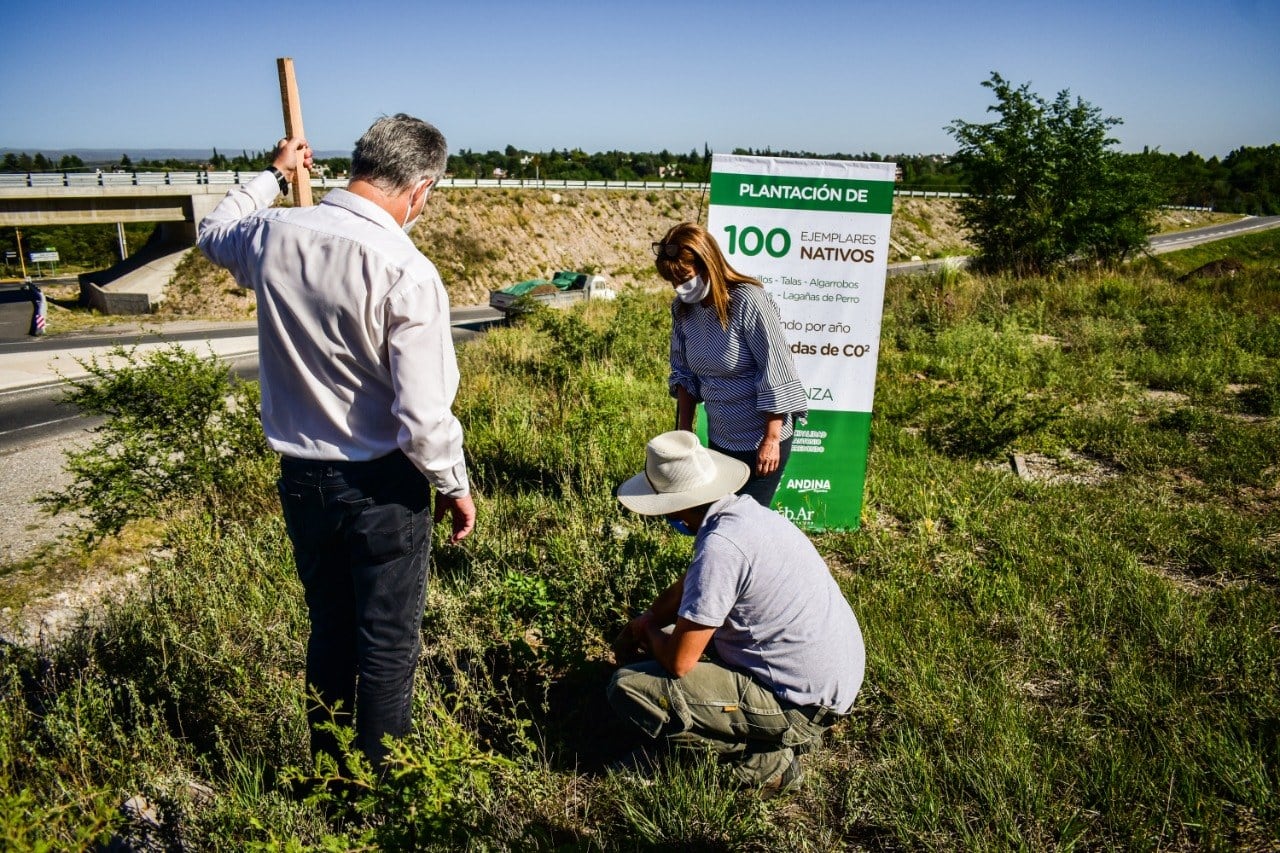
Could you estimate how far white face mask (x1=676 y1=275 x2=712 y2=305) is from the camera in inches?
141

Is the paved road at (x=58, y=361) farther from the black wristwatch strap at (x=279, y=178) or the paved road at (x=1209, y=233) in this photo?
the paved road at (x=1209, y=233)

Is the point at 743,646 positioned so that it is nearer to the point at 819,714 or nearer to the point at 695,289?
the point at 819,714

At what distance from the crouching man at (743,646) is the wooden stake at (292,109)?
1661 mm

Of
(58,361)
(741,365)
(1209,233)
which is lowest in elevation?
(58,361)

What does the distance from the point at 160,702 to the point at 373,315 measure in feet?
5.91

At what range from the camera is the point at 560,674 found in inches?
128

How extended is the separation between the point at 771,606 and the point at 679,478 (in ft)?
1.73

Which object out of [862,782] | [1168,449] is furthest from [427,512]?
[1168,449]

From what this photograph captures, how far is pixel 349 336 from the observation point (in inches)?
87.6

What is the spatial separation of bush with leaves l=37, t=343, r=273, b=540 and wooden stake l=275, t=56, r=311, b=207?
2.28 metres

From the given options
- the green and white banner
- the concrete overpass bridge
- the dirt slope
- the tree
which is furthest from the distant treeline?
the green and white banner

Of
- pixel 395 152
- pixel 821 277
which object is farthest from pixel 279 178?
pixel 821 277

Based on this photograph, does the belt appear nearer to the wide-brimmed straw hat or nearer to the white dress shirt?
the wide-brimmed straw hat

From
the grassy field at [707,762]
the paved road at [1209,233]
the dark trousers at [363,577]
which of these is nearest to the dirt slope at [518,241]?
the paved road at [1209,233]
